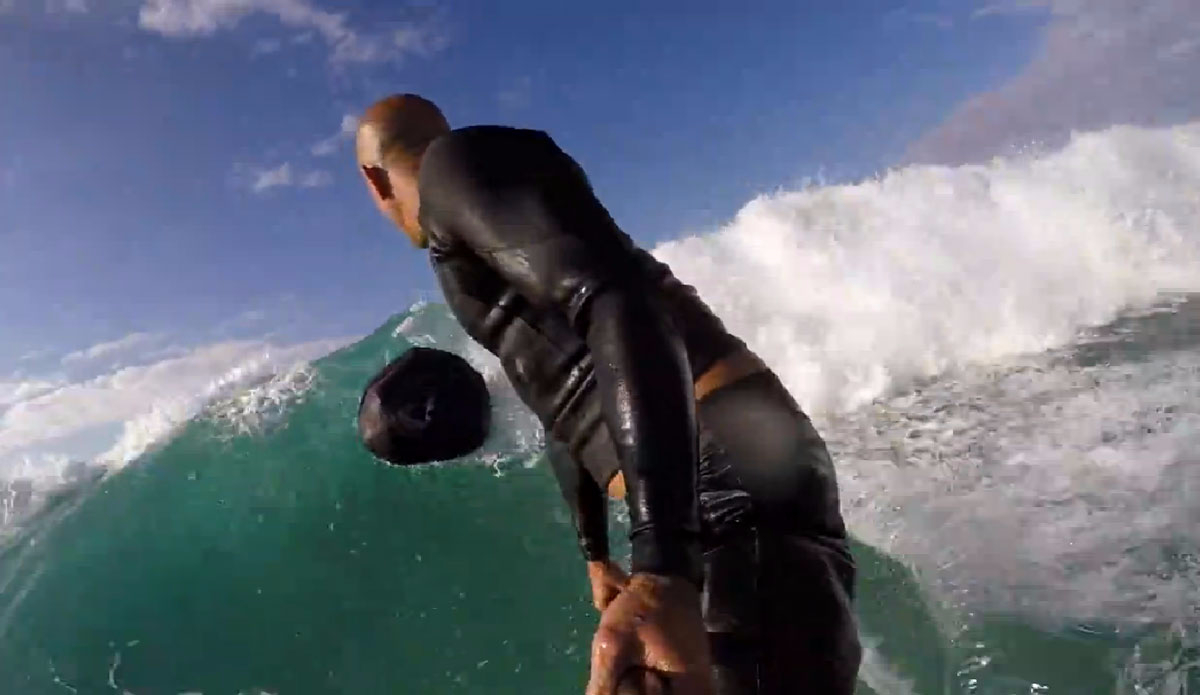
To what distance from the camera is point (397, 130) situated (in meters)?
1.80

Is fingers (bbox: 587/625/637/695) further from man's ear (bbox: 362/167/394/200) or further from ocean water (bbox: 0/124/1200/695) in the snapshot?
ocean water (bbox: 0/124/1200/695)

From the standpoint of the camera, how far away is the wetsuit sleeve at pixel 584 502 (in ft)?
6.85

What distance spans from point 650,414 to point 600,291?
7.3 inches

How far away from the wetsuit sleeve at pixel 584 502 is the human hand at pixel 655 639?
2.99 ft

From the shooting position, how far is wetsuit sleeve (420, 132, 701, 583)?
1183 millimetres

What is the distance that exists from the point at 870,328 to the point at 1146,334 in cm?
244

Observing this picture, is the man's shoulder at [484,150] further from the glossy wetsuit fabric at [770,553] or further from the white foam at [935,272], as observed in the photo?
the white foam at [935,272]

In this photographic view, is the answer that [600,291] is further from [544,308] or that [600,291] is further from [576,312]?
[544,308]

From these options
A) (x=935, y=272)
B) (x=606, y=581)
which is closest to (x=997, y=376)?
(x=935, y=272)

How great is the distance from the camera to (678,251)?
1220cm

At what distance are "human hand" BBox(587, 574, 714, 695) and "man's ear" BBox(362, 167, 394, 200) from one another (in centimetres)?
103

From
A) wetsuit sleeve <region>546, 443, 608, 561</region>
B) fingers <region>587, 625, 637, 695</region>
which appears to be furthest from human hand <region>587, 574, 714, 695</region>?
wetsuit sleeve <region>546, 443, 608, 561</region>

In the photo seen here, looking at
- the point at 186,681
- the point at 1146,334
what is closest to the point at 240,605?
the point at 186,681

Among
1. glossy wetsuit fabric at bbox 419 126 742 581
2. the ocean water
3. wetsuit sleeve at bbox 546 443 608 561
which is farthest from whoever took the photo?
the ocean water
